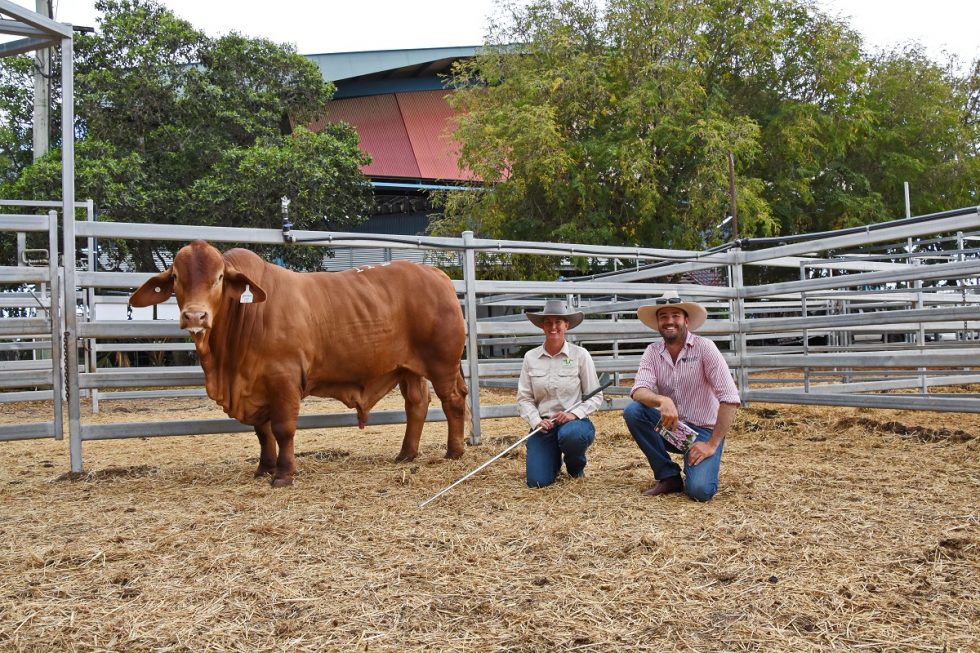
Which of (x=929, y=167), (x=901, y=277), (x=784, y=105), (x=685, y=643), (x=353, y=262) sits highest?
(x=784, y=105)

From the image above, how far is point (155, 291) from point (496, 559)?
119 inches

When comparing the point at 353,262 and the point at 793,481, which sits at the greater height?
the point at 353,262

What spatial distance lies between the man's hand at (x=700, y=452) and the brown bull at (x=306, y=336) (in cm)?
211

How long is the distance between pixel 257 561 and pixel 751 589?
6.51ft

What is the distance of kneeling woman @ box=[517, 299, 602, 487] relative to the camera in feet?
16.5

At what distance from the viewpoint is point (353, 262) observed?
74.9 ft

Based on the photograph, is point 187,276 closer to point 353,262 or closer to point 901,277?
point 901,277

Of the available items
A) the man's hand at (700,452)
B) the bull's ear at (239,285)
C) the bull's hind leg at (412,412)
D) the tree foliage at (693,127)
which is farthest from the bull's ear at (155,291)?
the tree foliage at (693,127)

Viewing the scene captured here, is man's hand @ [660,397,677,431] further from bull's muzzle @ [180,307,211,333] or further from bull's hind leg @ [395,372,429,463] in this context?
bull's muzzle @ [180,307,211,333]

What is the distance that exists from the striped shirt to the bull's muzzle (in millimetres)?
2496

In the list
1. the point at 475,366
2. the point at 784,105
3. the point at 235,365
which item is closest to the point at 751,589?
the point at 235,365

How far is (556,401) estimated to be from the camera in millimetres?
5234

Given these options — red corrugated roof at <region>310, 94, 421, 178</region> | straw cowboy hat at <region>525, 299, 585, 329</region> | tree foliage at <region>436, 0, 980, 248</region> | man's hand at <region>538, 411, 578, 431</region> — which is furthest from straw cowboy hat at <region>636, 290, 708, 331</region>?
red corrugated roof at <region>310, 94, 421, 178</region>

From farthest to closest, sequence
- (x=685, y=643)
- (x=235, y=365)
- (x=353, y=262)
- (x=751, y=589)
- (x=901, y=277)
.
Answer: (x=353, y=262)
(x=901, y=277)
(x=235, y=365)
(x=751, y=589)
(x=685, y=643)
